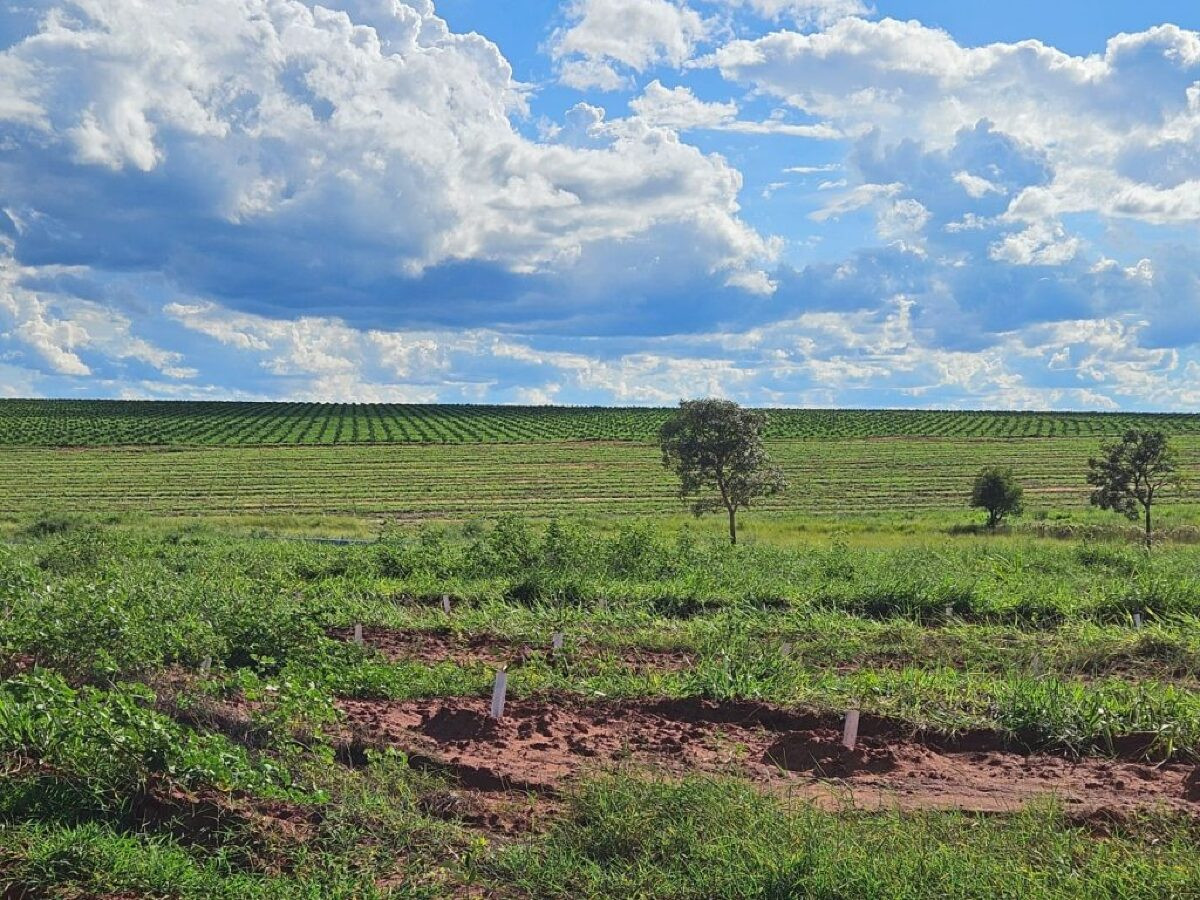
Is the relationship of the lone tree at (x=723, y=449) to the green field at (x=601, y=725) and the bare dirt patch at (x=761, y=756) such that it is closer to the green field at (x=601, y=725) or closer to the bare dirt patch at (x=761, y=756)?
the green field at (x=601, y=725)

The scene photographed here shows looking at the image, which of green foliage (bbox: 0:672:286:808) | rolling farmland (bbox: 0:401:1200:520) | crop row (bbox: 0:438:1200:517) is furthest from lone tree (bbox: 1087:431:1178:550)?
green foliage (bbox: 0:672:286:808)

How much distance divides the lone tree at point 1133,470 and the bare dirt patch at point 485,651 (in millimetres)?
28887

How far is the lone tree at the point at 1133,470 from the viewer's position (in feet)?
113

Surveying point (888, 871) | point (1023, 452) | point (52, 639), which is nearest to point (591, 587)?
point (52, 639)

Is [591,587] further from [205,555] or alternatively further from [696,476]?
[696,476]

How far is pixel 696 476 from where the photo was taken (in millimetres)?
33438

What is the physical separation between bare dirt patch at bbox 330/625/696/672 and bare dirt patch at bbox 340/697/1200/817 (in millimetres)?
1920

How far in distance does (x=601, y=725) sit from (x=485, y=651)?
139 inches

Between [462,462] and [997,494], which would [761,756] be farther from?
A: [462,462]

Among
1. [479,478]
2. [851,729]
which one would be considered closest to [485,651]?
[851,729]

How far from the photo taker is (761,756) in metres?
7.67

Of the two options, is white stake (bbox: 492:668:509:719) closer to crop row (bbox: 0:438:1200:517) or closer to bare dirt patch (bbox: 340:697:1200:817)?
bare dirt patch (bbox: 340:697:1200:817)

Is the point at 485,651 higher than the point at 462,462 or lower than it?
lower

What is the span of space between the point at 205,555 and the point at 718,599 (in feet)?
41.7
